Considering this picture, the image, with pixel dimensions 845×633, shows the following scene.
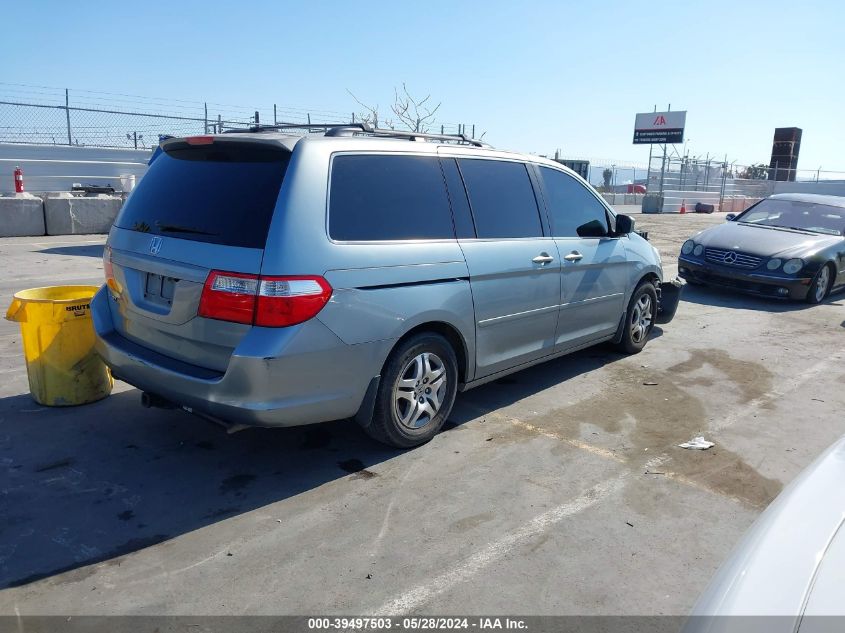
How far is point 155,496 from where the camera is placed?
3.53m

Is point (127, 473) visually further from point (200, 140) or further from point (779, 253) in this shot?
point (779, 253)

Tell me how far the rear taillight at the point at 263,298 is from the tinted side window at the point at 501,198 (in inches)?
60.7

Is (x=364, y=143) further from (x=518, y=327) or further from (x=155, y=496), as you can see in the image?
(x=155, y=496)

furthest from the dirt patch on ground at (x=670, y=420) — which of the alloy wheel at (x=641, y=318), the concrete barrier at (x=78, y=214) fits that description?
the concrete barrier at (x=78, y=214)

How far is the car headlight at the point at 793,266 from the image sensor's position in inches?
352

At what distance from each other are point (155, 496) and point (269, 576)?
1016mm

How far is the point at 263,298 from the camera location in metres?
3.24

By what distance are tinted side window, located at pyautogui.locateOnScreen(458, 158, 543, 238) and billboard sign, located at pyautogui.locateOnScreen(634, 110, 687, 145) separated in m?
37.0

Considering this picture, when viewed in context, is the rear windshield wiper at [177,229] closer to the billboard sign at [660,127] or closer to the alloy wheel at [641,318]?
the alloy wheel at [641,318]

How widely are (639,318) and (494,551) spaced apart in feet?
12.8

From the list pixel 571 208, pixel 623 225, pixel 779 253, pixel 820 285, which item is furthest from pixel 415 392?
pixel 820 285

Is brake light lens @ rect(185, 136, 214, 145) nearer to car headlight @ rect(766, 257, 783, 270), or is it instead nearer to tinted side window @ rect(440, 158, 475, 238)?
tinted side window @ rect(440, 158, 475, 238)

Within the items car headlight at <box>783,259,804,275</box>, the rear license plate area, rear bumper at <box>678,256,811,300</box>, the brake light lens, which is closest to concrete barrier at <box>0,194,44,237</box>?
the brake light lens

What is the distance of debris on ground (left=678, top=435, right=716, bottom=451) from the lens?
4379 mm
